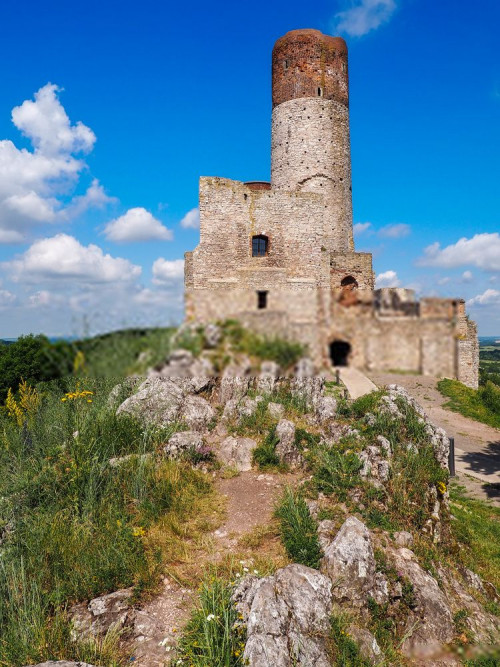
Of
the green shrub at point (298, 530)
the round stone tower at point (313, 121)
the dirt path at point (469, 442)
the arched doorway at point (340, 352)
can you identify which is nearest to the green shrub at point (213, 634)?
the green shrub at point (298, 530)

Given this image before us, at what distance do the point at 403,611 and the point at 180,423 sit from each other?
190 inches

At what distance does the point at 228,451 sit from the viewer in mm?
8484

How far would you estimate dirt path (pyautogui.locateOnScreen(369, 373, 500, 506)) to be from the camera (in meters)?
14.0

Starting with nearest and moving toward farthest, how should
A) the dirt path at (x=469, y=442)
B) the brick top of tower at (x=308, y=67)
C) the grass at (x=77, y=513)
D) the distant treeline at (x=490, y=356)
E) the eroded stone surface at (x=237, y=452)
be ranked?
the grass at (x=77, y=513), the eroded stone surface at (x=237, y=452), the dirt path at (x=469, y=442), the brick top of tower at (x=308, y=67), the distant treeline at (x=490, y=356)

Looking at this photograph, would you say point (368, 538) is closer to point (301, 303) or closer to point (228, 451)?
point (228, 451)

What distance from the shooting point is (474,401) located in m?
23.1

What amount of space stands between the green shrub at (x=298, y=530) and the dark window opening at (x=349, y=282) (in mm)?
17628

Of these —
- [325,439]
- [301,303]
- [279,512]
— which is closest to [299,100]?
[325,439]

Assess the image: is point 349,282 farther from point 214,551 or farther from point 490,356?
point 490,356

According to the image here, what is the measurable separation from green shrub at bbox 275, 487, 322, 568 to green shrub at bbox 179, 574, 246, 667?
131 cm

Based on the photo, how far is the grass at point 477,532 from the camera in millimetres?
8133

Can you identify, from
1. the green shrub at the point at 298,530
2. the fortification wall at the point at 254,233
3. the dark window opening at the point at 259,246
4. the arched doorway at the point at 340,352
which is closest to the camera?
the arched doorway at the point at 340,352

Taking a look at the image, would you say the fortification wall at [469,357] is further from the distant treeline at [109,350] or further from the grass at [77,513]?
the distant treeline at [109,350]

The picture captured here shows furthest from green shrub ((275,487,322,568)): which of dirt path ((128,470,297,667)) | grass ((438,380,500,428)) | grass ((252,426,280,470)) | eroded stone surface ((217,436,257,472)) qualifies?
grass ((438,380,500,428))
